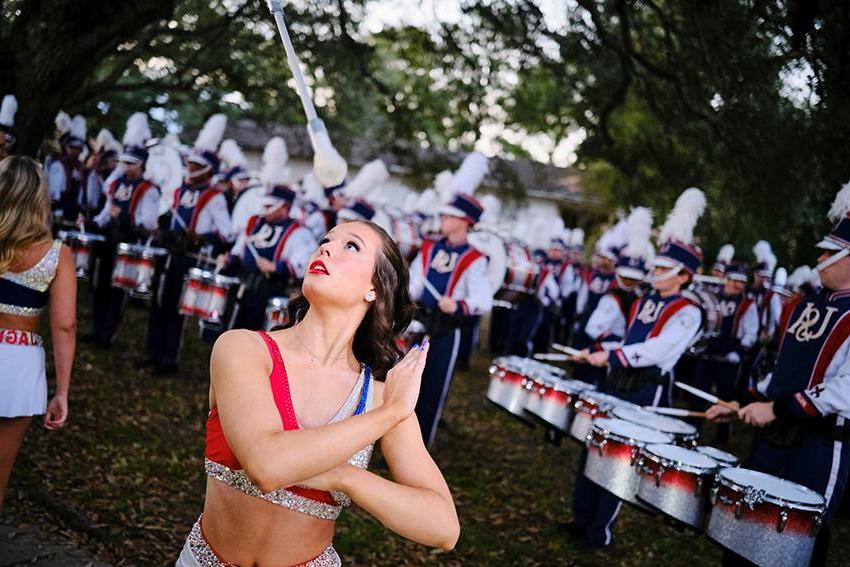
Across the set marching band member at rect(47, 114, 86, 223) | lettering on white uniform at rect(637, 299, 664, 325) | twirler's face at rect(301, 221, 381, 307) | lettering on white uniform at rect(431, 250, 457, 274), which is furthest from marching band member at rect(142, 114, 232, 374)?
twirler's face at rect(301, 221, 381, 307)

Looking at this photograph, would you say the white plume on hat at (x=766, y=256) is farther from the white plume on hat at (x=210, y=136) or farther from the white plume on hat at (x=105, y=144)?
the white plume on hat at (x=105, y=144)

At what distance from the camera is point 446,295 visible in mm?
7098

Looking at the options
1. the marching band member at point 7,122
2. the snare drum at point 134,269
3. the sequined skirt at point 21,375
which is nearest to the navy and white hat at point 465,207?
the snare drum at point 134,269

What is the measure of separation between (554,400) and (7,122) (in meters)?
4.91

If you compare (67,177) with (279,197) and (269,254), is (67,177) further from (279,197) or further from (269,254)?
(269,254)

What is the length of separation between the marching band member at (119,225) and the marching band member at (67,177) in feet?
9.45

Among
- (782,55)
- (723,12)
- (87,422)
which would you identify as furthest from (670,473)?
(87,422)

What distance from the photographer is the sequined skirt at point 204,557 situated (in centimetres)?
212

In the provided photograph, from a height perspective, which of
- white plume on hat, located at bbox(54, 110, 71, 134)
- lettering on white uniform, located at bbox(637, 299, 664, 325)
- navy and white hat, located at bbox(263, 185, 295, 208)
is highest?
white plume on hat, located at bbox(54, 110, 71, 134)

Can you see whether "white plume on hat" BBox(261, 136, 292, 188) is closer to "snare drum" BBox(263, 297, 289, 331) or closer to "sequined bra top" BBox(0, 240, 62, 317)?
"snare drum" BBox(263, 297, 289, 331)

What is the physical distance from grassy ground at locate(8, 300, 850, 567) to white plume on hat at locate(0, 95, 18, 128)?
92.9 inches

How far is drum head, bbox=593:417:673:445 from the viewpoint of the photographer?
461 centimetres

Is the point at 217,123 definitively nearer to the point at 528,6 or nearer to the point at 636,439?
the point at 528,6

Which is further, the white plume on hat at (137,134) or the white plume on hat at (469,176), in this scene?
the white plume on hat at (137,134)
